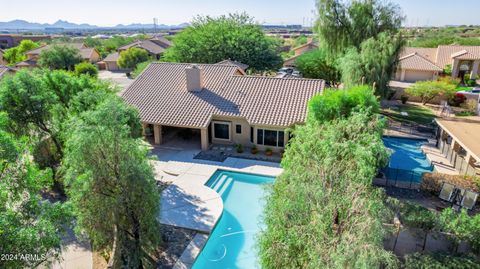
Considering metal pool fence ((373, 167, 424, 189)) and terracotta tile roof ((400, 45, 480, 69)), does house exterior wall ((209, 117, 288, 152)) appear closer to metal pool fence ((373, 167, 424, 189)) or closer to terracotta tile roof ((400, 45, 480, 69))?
metal pool fence ((373, 167, 424, 189))

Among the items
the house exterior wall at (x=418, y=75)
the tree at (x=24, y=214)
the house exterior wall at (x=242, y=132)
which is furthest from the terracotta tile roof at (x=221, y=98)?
the house exterior wall at (x=418, y=75)

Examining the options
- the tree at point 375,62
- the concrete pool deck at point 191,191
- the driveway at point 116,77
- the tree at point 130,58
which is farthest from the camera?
the tree at point 130,58

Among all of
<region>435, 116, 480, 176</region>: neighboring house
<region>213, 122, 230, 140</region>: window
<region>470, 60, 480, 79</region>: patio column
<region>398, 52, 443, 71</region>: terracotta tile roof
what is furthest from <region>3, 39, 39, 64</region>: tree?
<region>470, 60, 480, 79</region>: patio column

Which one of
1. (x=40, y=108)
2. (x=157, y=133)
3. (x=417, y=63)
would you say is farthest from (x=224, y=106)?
(x=417, y=63)

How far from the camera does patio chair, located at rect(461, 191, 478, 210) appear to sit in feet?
50.8

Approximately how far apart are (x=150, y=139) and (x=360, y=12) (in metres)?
24.2

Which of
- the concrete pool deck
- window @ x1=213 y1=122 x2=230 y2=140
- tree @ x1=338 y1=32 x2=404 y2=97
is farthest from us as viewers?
tree @ x1=338 y1=32 x2=404 y2=97

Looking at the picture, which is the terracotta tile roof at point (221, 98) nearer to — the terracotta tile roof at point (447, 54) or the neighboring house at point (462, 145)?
the neighboring house at point (462, 145)

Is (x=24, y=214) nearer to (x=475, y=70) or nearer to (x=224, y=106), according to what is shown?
(x=224, y=106)

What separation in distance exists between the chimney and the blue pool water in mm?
8401

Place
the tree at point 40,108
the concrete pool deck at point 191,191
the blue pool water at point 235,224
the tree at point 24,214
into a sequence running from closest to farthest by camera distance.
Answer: the tree at point 24,214 → the blue pool water at point 235,224 → the concrete pool deck at point 191,191 → the tree at point 40,108

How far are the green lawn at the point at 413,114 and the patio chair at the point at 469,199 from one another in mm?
Answer: 15395

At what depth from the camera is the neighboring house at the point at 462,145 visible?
59.7 feet

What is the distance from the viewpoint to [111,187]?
10492 mm
